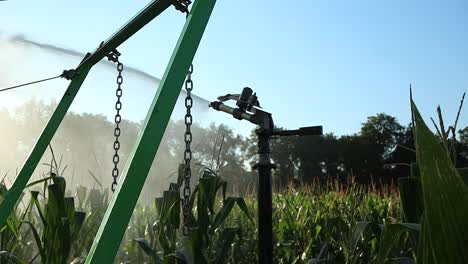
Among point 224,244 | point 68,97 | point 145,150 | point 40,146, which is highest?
point 68,97

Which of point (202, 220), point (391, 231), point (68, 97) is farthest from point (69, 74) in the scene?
point (391, 231)

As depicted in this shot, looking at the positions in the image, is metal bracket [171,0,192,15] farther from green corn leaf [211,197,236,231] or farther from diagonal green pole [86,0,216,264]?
green corn leaf [211,197,236,231]

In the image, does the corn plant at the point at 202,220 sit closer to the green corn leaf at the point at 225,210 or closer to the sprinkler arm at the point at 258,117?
the green corn leaf at the point at 225,210

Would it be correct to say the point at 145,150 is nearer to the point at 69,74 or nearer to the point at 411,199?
the point at 411,199

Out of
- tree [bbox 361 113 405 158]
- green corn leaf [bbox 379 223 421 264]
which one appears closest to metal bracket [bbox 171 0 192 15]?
green corn leaf [bbox 379 223 421 264]

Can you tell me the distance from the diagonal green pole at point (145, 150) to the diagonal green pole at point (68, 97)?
0.65 meters

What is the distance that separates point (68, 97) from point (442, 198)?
90.8 inches

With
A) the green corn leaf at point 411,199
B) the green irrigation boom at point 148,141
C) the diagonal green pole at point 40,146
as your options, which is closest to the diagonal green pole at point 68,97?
the diagonal green pole at point 40,146

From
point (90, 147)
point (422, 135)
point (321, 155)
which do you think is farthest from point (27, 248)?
point (321, 155)

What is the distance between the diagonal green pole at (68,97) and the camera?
184 cm

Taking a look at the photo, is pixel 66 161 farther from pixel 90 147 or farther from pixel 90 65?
pixel 90 65

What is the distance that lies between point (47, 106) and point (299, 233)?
344 inches

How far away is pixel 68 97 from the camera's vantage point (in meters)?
2.45

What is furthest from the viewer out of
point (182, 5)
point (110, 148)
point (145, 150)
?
point (110, 148)
